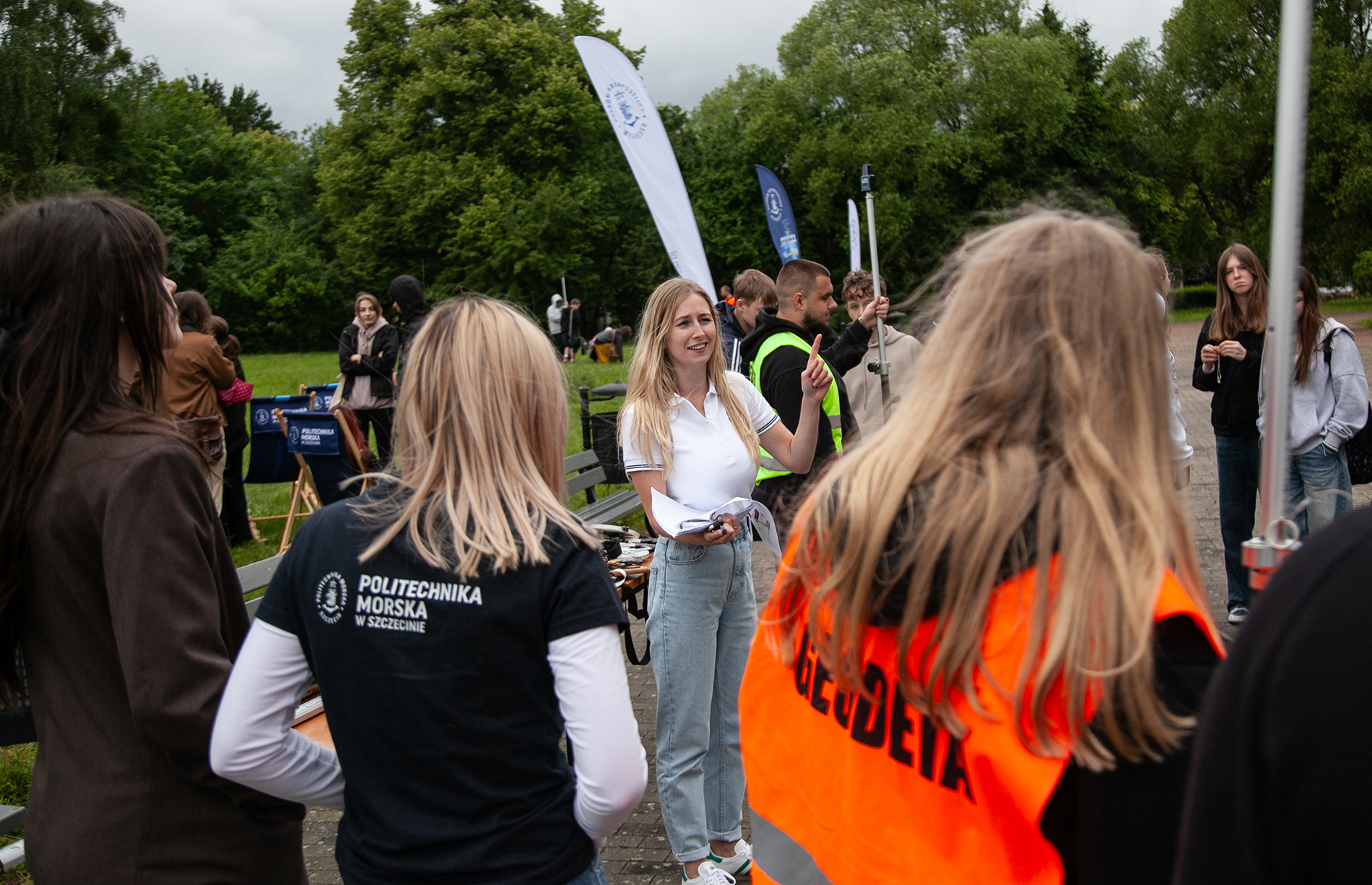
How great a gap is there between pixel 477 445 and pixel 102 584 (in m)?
0.70

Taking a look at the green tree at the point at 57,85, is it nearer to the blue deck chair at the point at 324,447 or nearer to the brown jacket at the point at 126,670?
the blue deck chair at the point at 324,447

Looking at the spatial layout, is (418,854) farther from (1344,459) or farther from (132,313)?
(1344,459)

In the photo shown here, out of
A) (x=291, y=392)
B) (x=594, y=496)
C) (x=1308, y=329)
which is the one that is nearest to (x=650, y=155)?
(x=594, y=496)

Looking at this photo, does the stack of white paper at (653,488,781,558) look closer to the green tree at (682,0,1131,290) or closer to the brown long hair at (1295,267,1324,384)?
the brown long hair at (1295,267,1324,384)

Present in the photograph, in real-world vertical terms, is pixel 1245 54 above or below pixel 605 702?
above

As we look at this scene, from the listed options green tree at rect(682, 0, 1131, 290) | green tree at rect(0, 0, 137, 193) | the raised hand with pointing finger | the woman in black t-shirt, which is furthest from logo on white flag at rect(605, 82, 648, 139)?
green tree at rect(682, 0, 1131, 290)

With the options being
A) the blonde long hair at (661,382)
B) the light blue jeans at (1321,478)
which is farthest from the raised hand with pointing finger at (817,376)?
the light blue jeans at (1321,478)

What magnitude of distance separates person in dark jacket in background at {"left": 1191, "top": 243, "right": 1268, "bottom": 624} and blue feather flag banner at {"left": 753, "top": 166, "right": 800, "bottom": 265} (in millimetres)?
9509

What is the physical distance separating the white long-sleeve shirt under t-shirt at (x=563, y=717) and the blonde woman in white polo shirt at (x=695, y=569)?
1.51 meters

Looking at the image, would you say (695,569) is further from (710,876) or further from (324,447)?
(324,447)

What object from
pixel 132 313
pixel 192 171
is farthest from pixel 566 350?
pixel 192 171

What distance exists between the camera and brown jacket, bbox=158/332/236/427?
7.41m

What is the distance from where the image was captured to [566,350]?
26.5 m

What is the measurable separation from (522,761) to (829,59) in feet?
126
